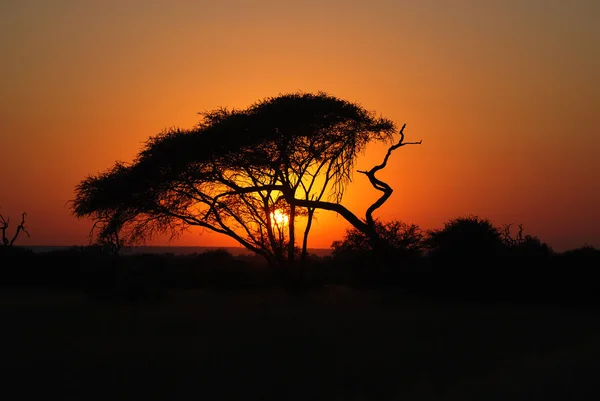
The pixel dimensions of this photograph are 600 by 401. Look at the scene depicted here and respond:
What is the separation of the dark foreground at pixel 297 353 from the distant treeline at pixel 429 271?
7.54ft

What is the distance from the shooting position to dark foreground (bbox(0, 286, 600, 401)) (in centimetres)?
946

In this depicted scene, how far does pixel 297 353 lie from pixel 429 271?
12.6m

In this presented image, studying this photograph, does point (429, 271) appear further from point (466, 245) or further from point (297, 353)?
point (297, 353)

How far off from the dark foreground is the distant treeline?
2297 millimetres

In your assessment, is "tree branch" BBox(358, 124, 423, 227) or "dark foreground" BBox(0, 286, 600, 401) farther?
"tree branch" BBox(358, 124, 423, 227)

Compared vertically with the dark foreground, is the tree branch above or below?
above

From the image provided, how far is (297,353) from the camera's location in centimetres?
1217

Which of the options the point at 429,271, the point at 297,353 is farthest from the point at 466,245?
the point at 297,353

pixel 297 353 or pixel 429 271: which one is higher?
pixel 429 271

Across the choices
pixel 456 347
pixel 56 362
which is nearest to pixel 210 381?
pixel 56 362

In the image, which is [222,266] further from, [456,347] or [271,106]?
[456,347]

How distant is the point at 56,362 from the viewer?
1100 cm

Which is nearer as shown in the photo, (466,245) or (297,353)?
(297,353)

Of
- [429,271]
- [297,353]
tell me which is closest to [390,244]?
[429,271]
